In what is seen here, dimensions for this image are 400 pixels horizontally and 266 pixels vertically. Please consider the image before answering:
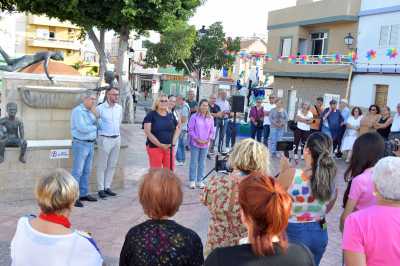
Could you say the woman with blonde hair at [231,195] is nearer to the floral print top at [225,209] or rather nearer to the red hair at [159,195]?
the floral print top at [225,209]

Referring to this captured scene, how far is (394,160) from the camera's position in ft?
8.75

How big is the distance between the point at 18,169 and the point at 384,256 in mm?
6062

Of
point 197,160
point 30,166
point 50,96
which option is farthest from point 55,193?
point 197,160

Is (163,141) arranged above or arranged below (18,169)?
above

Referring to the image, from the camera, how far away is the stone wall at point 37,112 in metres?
7.75

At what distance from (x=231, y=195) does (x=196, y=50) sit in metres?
38.3

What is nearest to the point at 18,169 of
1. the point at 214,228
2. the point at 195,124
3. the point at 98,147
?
the point at 98,147

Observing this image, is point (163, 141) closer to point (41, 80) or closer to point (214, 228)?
point (41, 80)

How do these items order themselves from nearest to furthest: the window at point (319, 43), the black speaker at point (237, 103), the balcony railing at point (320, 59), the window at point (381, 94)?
the black speaker at point (237, 103) → the window at point (381, 94) → the balcony railing at point (320, 59) → the window at point (319, 43)

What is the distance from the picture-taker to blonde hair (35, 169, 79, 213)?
2.66m

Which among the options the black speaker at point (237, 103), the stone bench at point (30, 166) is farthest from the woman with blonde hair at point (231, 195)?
the black speaker at point (237, 103)

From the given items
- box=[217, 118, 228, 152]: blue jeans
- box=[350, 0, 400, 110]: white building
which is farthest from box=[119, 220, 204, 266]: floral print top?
box=[350, 0, 400, 110]: white building

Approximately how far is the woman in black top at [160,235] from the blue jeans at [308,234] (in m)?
1.11

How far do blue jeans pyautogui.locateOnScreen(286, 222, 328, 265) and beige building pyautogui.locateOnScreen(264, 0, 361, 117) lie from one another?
2079cm
